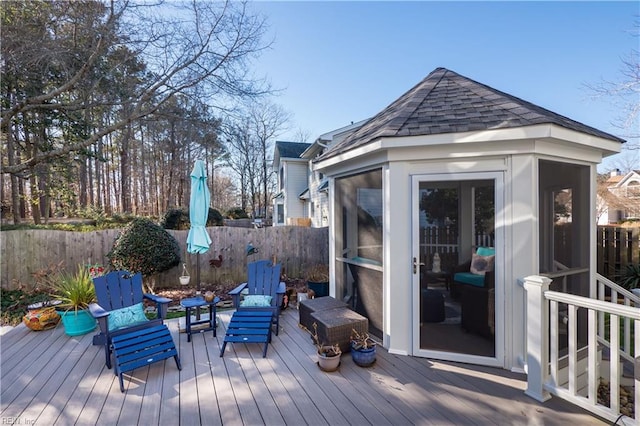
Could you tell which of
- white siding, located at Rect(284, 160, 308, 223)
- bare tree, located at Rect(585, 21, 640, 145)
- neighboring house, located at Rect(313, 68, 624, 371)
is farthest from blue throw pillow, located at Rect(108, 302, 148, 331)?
Answer: white siding, located at Rect(284, 160, 308, 223)

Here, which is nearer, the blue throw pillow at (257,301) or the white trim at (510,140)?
the white trim at (510,140)

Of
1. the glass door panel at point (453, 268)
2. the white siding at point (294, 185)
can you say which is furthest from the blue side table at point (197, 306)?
the white siding at point (294, 185)

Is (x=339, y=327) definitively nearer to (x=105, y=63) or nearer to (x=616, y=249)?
(x=616, y=249)

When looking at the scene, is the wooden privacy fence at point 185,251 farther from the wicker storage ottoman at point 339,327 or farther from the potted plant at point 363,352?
the potted plant at point 363,352

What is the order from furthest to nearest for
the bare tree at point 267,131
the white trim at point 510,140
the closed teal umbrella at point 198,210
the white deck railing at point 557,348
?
1. the bare tree at point 267,131
2. the closed teal umbrella at point 198,210
3. the white trim at point 510,140
4. the white deck railing at point 557,348

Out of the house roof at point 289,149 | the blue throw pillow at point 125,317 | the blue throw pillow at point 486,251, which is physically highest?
the house roof at point 289,149

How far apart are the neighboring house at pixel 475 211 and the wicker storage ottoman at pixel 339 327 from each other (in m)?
0.39

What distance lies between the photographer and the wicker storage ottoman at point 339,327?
3396 millimetres

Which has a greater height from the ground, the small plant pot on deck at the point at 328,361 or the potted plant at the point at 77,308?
the potted plant at the point at 77,308

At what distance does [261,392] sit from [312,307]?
4.74 ft

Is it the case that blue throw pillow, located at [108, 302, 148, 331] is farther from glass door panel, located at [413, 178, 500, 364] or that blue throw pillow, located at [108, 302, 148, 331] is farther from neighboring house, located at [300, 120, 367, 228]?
neighboring house, located at [300, 120, 367, 228]

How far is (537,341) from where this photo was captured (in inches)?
107

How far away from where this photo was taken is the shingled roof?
10.2 ft

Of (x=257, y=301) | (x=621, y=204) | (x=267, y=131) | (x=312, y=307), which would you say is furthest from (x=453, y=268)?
(x=267, y=131)
